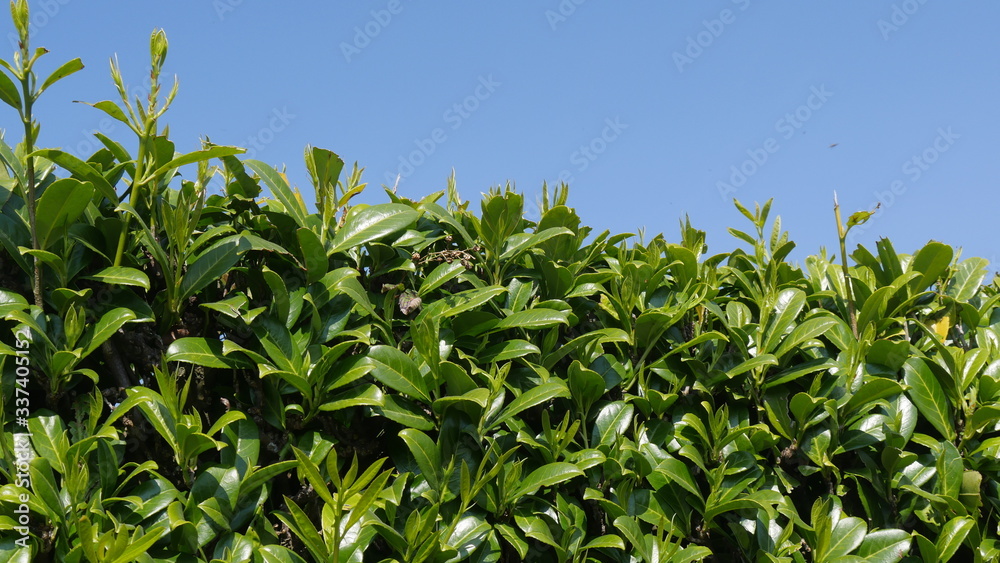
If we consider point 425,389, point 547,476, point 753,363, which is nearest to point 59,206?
point 425,389

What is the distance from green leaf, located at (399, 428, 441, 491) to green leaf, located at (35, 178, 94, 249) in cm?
109

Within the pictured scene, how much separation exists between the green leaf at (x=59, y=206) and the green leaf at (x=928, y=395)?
2766mm

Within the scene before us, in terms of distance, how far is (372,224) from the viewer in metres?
2.56

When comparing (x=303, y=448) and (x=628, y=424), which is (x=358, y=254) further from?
(x=628, y=424)

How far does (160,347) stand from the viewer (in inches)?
91.2

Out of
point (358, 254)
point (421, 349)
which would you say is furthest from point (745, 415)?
point (358, 254)

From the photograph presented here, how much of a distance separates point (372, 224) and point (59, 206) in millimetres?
882

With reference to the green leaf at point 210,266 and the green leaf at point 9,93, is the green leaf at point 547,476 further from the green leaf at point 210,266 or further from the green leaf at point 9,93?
the green leaf at point 9,93

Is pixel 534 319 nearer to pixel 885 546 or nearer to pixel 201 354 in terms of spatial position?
pixel 201 354

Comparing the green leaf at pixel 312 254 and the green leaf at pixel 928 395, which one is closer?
the green leaf at pixel 312 254

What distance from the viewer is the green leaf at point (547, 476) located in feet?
7.70

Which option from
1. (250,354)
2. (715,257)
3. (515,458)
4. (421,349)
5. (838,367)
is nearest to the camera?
(250,354)

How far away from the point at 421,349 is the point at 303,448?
437 mm

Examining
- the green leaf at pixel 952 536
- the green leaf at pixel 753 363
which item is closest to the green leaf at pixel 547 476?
the green leaf at pixel 753 363
